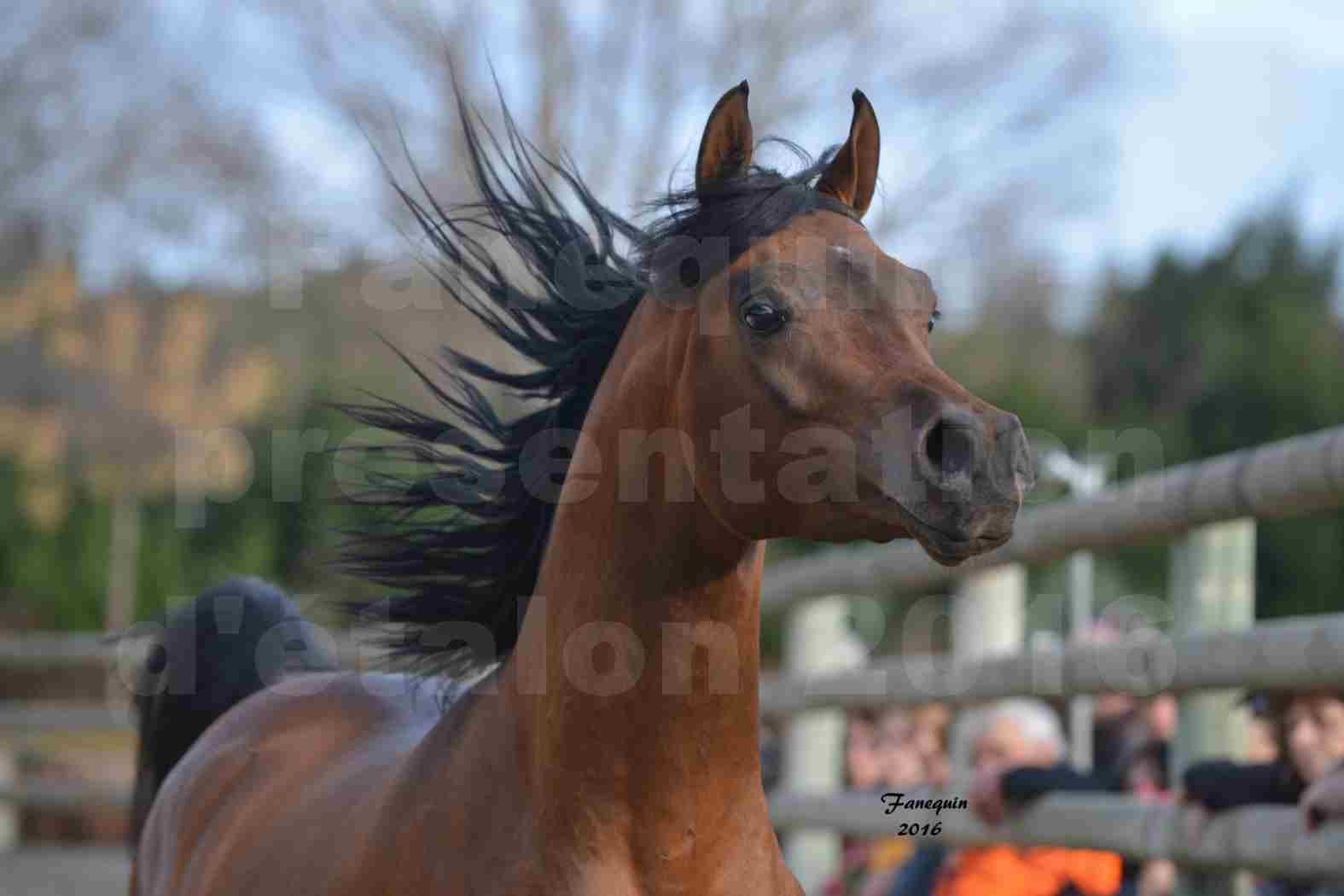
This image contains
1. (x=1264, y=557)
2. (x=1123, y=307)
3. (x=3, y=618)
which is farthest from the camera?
(x=1123, y=307)

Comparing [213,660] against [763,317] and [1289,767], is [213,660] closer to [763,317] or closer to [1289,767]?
[763,317]

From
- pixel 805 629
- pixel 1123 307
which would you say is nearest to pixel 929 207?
pixel 1123 307

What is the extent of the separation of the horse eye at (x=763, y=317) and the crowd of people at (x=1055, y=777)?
4.70 feet

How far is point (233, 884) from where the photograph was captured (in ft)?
9.30

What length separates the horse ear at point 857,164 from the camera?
2.48 meters

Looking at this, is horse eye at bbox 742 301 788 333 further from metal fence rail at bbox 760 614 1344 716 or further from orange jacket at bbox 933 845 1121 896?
orange jacket at bbox 933 845 1121 896

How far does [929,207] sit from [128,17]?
309 inches

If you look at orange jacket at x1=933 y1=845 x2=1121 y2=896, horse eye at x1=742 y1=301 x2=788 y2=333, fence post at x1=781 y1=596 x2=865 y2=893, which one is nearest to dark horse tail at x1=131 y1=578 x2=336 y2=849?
orange jacket at x1=933 y1=845 x2=1121 y2=896

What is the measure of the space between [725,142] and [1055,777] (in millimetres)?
2153

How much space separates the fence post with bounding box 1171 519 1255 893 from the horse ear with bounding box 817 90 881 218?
1.43 m

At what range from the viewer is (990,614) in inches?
201

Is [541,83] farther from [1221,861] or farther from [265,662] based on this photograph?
[1221,861]

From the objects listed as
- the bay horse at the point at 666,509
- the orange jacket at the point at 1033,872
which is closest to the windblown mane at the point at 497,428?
the bay horse at the point at 666,509

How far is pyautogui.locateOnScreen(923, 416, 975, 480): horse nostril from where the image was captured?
1937mm
